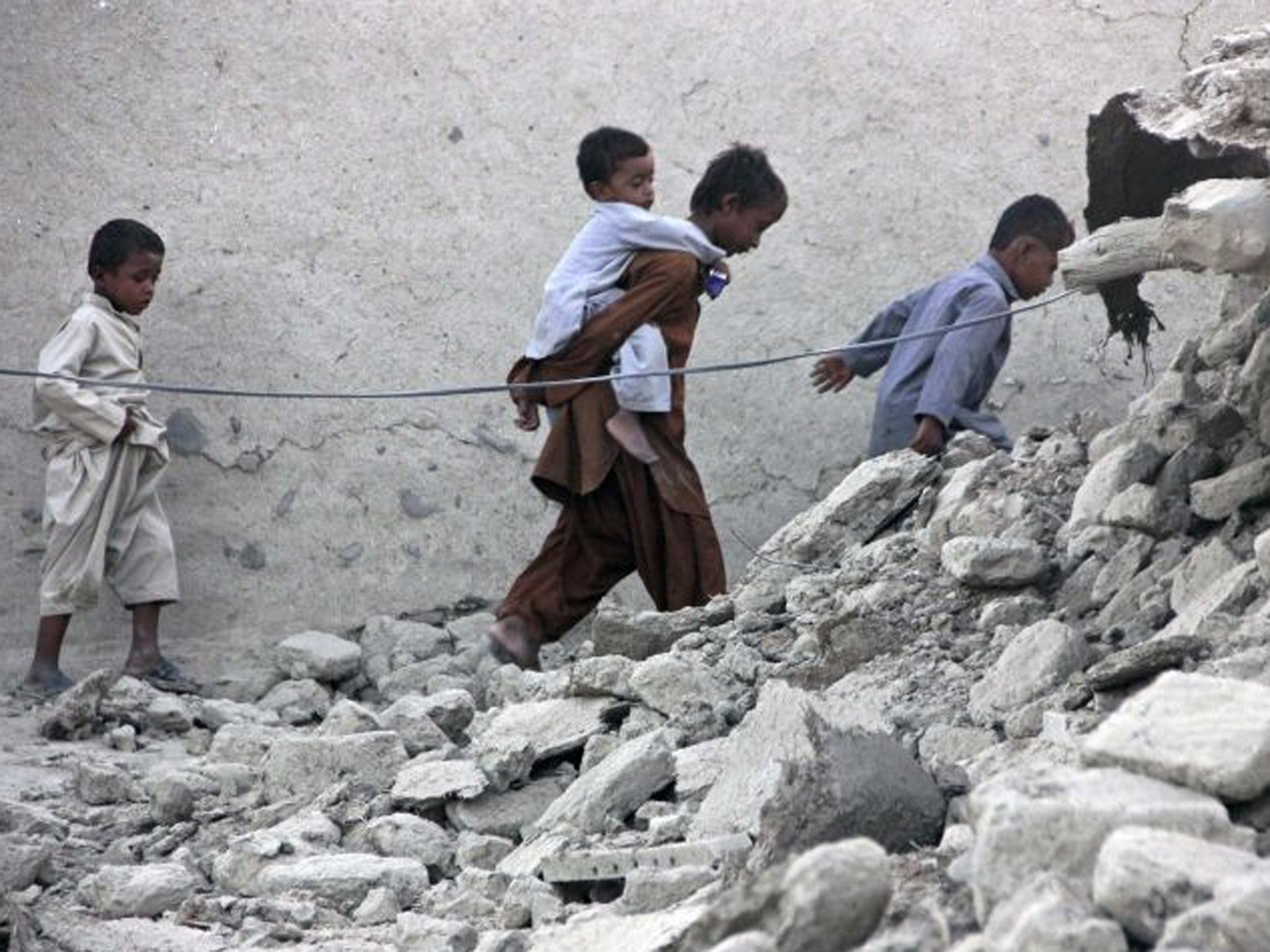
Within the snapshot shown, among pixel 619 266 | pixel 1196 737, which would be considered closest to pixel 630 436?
pixel 619 266

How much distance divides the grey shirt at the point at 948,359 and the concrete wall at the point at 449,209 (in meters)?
0.75

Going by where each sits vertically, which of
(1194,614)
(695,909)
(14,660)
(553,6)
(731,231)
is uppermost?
(553,6)

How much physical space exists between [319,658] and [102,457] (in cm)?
76

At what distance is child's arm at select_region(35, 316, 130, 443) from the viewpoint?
6.45 metres

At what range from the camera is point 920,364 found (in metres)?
6.30

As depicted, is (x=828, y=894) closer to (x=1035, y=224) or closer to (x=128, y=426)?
(x=1035, y=224)

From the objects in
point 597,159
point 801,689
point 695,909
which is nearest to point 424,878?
point 801,689

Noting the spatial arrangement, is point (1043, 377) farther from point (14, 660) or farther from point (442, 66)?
point (14, 660)

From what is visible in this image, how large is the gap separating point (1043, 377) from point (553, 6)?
1731mm

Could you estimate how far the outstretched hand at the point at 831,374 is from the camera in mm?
6590

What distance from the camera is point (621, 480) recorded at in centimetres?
598

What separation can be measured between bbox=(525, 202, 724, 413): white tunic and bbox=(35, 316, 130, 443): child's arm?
3.93ft

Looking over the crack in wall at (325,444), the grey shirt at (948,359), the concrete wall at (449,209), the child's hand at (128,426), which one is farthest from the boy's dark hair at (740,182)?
the child's hand at (128,426)

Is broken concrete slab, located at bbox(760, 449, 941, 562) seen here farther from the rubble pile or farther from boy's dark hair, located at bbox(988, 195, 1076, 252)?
boy's dark hair, located at bbox(988, 195, 1076, 252)
